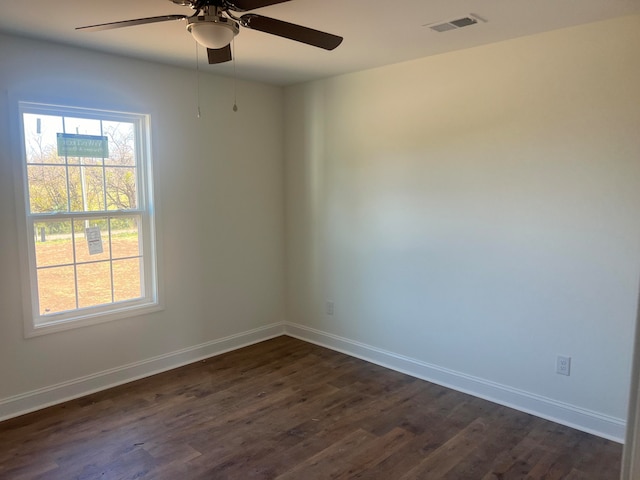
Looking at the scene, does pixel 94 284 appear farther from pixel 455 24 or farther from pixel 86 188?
pixel 455 24

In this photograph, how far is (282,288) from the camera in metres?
4.75

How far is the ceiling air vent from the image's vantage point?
260cm

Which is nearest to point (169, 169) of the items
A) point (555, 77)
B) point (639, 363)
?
point (555, 77)

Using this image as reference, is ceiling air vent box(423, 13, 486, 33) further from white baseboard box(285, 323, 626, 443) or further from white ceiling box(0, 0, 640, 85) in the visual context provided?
white baseboard box(285, 323, 626, 443)

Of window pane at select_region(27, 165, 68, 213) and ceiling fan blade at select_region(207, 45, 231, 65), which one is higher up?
ceiling fan blade at select_region(207, 45, 231, 65)

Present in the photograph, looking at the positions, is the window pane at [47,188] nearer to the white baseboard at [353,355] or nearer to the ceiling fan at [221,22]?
the white baseboard at [353,355]

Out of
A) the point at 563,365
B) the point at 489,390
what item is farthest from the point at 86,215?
the point at 563,365

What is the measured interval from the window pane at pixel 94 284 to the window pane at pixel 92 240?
6 centimetres

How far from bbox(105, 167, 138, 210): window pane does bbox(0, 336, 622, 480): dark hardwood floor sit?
1.41 m

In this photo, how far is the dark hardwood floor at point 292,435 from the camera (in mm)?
2492

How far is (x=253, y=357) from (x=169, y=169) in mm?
1809

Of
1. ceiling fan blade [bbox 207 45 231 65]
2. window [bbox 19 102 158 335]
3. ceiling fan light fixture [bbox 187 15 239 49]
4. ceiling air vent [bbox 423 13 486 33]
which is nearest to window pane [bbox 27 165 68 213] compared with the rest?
window [bbox 19 102 158 335]

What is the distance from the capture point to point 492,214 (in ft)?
10.5

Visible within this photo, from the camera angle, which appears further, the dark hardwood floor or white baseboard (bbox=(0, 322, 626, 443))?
white baseboard (bbox=(0, 322, 626, 443))
